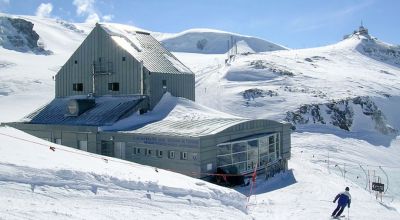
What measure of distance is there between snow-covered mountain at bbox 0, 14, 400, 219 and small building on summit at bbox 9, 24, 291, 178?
214 centimetres

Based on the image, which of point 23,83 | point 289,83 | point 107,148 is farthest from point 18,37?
point 107,148

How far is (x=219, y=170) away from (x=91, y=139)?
9.36 metres

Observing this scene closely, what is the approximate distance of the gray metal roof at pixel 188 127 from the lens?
25520 mm

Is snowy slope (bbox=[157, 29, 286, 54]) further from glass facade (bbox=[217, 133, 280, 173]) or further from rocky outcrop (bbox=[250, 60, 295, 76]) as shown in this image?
glass facade (bbox=[217, 133, 280, 173])

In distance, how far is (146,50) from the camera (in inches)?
1435

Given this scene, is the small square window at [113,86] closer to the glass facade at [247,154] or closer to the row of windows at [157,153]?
the row of windows at [157,153]

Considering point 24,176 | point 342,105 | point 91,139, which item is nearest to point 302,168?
point 91,139

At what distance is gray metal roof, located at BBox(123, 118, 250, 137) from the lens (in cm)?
2552

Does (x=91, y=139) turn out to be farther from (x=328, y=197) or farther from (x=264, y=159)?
(x=328, y=197)

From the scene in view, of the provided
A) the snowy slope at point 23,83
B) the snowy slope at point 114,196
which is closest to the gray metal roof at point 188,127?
the snowy slope at point 114,196

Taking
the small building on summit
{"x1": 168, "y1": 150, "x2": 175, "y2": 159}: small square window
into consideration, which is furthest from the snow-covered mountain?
{"x1": 168, "y1": 150, "x2": 175, "y2": 159}: small square window

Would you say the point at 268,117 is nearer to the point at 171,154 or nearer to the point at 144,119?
the point at 144,119

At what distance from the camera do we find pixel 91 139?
98.1ft

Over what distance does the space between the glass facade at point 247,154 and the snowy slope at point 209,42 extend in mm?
133915
